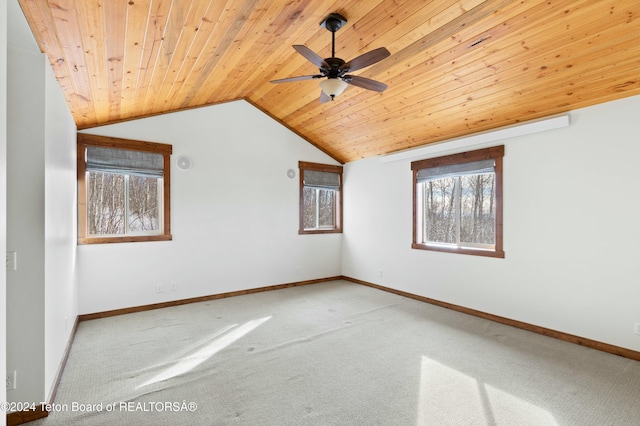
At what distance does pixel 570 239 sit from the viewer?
3293 mm

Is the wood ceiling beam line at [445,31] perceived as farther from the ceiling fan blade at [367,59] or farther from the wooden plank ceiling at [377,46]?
the ceiling fan blade at [367,59]

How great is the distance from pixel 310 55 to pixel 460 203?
308 cm

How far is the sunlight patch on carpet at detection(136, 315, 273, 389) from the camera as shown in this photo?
2.61 metres

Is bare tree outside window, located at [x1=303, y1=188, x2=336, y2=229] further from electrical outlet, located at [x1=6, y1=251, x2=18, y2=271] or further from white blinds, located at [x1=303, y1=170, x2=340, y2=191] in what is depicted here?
electrical outlet, located at [x1=6, y1=251, x2=18, y2=271]

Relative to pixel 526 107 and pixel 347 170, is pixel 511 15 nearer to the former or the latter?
pixel 526 107

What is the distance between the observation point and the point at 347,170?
20.2 feet

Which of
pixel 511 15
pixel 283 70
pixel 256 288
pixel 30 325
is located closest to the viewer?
pixel 30 325

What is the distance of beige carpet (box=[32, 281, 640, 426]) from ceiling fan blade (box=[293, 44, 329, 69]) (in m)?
2.48

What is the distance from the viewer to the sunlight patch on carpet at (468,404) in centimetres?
205

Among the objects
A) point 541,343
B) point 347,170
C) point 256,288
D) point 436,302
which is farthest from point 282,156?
point 541,343

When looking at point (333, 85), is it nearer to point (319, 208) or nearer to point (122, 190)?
point (122, 190)

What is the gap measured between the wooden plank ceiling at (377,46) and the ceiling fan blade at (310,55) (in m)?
0.43

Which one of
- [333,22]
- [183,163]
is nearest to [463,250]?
[333,22]

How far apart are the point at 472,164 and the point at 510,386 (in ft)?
8.60
